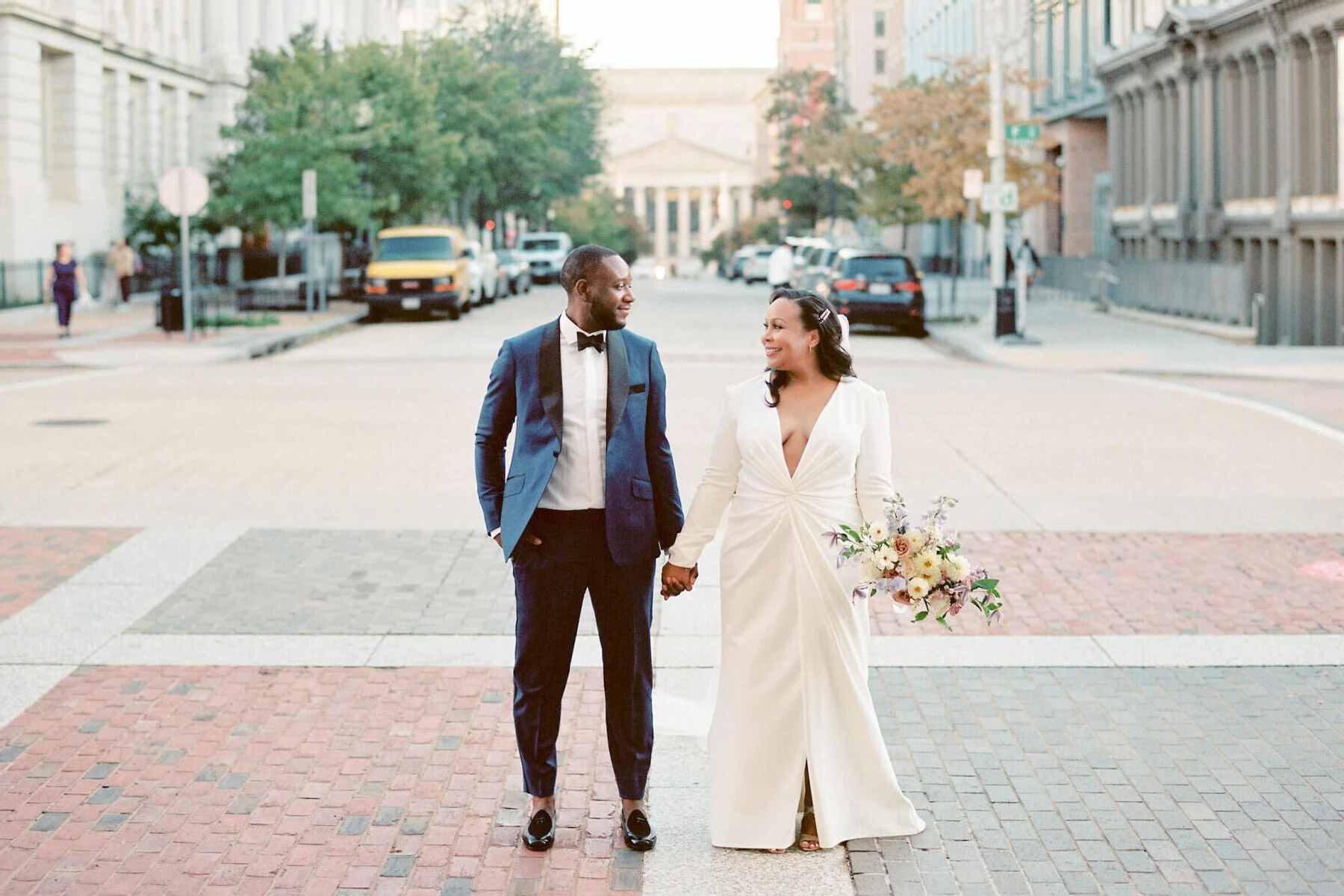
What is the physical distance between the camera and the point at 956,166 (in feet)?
118

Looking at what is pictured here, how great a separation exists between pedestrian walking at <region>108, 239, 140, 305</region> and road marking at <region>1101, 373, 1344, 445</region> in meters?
23.7

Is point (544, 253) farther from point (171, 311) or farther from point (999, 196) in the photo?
point (999, 196)

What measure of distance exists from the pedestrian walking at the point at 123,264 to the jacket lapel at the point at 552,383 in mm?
35512

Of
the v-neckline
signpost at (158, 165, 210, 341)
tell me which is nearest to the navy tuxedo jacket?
the v-neckline

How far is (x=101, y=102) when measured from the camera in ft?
139

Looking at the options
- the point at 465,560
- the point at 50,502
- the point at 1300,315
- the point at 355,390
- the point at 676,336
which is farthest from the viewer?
the point at 676,336

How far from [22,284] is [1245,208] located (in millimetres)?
24493

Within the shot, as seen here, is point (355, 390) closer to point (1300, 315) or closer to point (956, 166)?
point (1300, 315)

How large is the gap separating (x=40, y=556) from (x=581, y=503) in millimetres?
5991

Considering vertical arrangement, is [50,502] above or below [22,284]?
below

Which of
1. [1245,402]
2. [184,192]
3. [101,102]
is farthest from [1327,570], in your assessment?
[101,102]

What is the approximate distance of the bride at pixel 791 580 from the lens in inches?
207

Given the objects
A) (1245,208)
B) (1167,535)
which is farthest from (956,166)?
(1167,535)

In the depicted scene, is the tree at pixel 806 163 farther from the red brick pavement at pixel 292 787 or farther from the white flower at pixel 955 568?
the white flower at pixel 955 568
